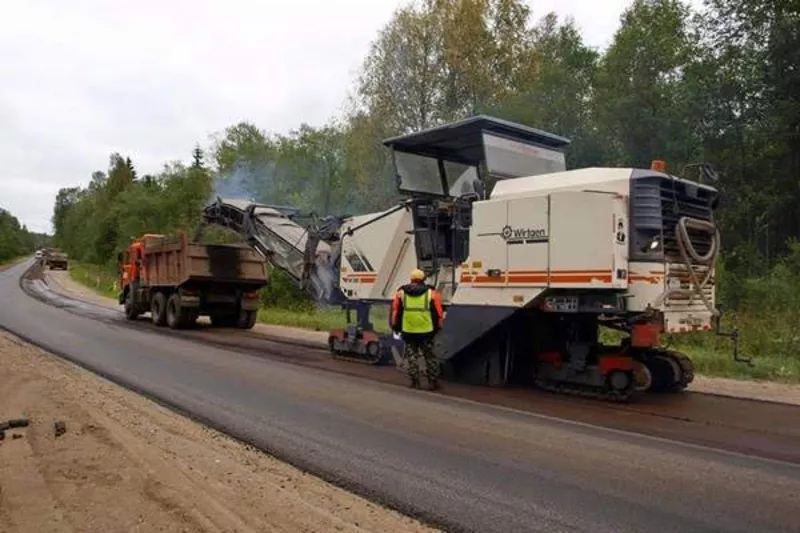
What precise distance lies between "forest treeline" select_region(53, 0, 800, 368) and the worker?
727 cm

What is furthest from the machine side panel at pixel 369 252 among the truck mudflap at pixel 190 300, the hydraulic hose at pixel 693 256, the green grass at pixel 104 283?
the green grass at pixel 104 283

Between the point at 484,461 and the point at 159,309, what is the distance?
49.9ft

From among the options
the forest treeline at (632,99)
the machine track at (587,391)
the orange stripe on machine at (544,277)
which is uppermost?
the forest treeline at (632,99)

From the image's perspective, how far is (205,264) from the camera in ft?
59.4

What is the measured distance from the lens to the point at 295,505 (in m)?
4.93

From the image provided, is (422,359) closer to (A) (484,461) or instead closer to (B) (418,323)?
(B) (418,323)

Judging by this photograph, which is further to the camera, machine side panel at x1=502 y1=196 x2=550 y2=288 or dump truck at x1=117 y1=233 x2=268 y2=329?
dump truck at x1=117 y1=233 x2=268 y2=329

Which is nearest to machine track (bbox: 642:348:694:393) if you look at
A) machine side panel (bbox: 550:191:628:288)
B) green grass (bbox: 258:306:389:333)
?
machine side panel (bbox: 550:191:628:288)

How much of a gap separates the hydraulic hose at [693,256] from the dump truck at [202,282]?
35.5ft

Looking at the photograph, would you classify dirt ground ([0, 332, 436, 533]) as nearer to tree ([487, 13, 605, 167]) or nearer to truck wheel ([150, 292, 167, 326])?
truck wheel ([150, 292, 167, 326])

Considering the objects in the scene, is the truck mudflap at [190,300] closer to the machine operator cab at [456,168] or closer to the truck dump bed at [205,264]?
the truck dump bed at [205,264]

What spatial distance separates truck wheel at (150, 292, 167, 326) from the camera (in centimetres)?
1941

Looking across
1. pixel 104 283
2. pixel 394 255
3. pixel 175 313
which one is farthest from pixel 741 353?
pixel 104 283

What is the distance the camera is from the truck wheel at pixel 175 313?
18219 mm
